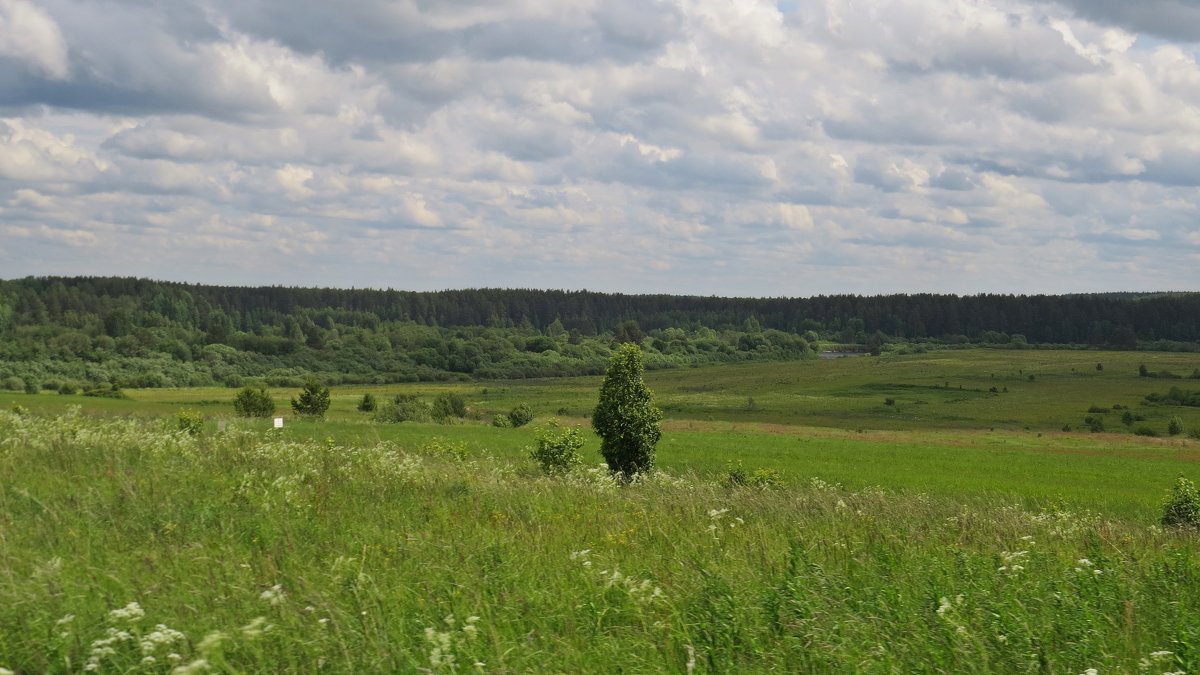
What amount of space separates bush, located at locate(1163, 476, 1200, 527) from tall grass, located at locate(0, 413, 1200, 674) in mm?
17753

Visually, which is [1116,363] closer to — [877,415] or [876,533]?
[877,415]

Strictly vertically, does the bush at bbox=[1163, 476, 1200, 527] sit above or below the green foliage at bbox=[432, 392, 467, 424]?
above

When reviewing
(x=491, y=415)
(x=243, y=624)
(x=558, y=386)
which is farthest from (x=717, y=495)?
(x=558, y=386)

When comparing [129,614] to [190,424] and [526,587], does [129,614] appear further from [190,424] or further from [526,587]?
[190,424]

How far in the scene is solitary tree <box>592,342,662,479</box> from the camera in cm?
2762

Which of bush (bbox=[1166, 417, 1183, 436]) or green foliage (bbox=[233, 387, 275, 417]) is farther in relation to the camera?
bush (bbox=[1166, 417, 1183, 436])

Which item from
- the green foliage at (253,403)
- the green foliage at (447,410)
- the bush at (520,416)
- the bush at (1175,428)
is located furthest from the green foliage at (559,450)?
the bush at (1175,428)

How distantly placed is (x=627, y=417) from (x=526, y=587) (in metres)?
21.1

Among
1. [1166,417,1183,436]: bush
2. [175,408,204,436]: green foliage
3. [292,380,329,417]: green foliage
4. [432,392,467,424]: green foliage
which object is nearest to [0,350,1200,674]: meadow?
[175,408,204,436]: green foliage

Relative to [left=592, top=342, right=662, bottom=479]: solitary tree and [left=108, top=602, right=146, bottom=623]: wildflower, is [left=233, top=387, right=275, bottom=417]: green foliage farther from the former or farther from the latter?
→ [left=108, top=602, right=146, bottom=623]: wildflower

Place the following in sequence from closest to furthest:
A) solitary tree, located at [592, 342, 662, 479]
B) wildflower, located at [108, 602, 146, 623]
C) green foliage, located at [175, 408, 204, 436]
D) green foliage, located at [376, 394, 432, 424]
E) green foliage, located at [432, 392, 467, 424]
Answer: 1. wildflower, located at [108, 602, 146, 623]
2. green foliage, located at [175, 408, 204, 436]
3. solitary tree, located at [592, 342, 662, 479]
4. green foliage, located at [376, 394, 432, 424]
5. green foliage, located at [432, 392, 467, 424]

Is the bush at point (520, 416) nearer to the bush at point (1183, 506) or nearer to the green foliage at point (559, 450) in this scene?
the green foliage at point (559, 450)

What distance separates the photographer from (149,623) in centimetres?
550

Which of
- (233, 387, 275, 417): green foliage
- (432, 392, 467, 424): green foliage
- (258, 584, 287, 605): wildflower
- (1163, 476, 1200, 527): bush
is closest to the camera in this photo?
(258, 584, 287, 605): wildflower
